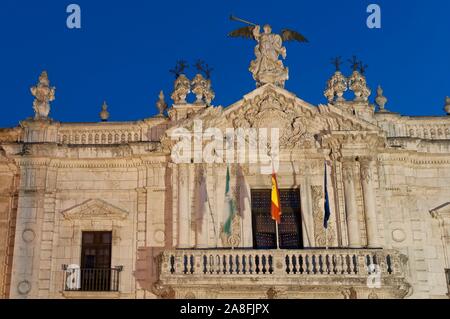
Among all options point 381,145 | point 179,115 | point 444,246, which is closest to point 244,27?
point 179,115

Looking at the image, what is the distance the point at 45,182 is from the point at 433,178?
11770 millimetres

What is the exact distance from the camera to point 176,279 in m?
19.4

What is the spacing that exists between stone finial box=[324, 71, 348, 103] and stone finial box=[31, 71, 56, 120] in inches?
344

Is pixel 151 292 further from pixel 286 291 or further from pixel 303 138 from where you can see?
pixel 303 138

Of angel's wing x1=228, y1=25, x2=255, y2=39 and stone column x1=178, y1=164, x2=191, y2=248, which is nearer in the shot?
stone column x1=178, y1=164, x2=191, y2=248

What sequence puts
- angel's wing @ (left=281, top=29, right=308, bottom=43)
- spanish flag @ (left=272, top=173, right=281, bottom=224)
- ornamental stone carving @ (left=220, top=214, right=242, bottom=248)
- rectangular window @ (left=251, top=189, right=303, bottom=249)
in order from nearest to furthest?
1. spanish flag @ (left=272, top=173, right=281, bottom=224)
2. ornamental stone carving @ (left=220, top=214, right=242, bottom=248)
3. rectangular window @ (left=251, top=189, right=303, bottom=249)
4. angel's wing @ (left=281, top=29, right=308, bottom=43)

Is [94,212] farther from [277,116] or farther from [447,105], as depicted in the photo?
[447,105]

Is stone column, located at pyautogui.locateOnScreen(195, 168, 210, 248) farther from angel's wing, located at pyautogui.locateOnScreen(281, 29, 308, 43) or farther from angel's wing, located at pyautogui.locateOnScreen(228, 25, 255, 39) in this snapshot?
angel's wing, located at pyautogui.locateOnScreen(281, 29, 308, 43)

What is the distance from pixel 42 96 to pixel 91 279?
619cm

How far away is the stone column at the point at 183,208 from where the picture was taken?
20.8 metres

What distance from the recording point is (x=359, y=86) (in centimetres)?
2291

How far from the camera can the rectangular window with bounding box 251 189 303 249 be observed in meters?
21.4

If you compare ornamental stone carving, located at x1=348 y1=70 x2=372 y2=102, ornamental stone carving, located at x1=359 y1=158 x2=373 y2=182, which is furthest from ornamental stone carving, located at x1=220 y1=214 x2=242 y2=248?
ornamental stone carving, located at x1=348 y1=70 x2=372 y2=102

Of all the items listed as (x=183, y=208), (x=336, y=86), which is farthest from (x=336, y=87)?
(x=183, y=208)
